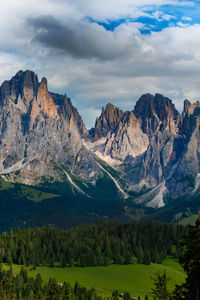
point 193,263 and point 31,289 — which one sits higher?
point 193,263

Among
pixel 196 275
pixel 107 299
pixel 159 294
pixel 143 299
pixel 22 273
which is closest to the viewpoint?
pixel 196 275

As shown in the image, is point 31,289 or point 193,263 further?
point 31,289

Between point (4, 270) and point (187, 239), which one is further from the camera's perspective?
point (4, 270)

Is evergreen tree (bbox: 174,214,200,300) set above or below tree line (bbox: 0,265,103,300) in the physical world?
above

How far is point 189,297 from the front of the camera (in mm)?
57906

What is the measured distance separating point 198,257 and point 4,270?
15355 cm

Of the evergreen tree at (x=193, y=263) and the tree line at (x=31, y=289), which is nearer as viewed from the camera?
the evergreen tree at (x=193, y=263)

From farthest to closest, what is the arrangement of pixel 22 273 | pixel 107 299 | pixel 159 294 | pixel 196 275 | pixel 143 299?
pixel 22 273, pixel 143 299, pixel 107 299, pixel 159 294, pixel 196 275

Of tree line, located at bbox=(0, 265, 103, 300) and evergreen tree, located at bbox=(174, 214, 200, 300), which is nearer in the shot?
evergreen tree, located at bbox=(174, 214, 200, 300)

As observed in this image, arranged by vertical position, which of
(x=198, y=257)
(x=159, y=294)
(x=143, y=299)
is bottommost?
(x=143, y=299)

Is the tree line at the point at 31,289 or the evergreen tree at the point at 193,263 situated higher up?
the evergreen tree at the point at 193,263

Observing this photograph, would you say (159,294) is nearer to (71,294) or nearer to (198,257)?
(198,257)

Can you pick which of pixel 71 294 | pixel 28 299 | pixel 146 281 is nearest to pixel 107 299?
pixel 71 294

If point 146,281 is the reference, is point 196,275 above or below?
above
